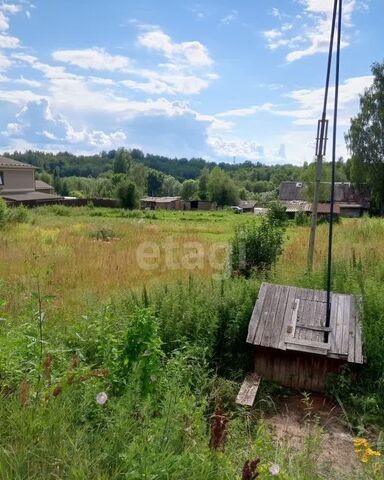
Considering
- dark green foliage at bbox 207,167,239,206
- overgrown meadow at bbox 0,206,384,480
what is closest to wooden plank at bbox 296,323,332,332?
overgrown meadow at bbox 0,206,384,480

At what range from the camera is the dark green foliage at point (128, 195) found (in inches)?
1705

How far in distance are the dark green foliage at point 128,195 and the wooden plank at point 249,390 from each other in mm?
39951

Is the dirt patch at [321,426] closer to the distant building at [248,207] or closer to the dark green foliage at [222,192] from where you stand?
the distant building at [248,207]

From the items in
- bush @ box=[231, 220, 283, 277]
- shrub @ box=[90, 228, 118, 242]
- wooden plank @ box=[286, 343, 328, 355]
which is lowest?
shrub @ box=[90, 228, 118, 242]

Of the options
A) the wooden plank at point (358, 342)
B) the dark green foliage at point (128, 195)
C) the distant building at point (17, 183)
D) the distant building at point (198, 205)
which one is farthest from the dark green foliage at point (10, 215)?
the distant building at point (198, 205)

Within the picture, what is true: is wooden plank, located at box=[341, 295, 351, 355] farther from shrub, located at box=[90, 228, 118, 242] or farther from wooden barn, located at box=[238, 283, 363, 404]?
shrub, located at box=[90, 228, 118, 242]

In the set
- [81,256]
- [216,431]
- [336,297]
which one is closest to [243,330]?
[336,297]

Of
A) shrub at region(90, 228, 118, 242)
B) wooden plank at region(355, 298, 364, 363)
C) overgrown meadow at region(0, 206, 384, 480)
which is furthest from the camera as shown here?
shrub at region(90, 228, 118, 242)

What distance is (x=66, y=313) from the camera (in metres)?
5.61

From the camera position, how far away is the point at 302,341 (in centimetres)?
456

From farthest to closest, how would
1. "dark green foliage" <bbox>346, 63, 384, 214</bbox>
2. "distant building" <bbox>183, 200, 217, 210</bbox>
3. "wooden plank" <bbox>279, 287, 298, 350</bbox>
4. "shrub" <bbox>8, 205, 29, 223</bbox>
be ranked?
"distant building" <bbox>183, 200, 217, 210</bbox>
"dark green foliage" <bbox>346, 63, 384, 214</bbox>
"shrub" <bbox>8, 205, 29, 223</bbox>
"wooden plank" <bbox>279, 287, 298, 350</bbox>

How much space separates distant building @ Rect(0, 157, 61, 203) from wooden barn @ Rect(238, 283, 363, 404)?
1173 inches

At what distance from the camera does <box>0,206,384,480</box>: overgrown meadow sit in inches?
78.0

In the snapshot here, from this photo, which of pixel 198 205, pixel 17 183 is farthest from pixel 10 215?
pixel 198 205
